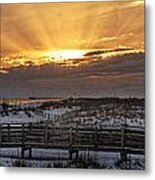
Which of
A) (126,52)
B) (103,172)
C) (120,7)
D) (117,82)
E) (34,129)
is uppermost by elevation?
(120,7)

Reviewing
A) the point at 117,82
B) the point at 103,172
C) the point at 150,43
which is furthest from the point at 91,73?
the point at 103,172

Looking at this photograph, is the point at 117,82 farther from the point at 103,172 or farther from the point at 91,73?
the point at 103,172

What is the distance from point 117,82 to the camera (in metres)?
1.88

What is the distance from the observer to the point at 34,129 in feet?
6.34

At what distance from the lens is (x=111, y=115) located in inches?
74.0

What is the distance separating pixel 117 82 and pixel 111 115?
0.14m

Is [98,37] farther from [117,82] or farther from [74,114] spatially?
[74,114]

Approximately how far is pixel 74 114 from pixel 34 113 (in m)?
0.17

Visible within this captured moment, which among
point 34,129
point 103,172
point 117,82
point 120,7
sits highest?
point 120,7

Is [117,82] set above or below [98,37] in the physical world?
A: below

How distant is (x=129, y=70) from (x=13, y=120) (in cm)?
53

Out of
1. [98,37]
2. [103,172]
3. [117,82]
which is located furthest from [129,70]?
[103,172]

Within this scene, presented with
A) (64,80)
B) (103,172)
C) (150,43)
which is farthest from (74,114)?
(150,43)

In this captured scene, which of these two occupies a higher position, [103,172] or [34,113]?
[34,113]
